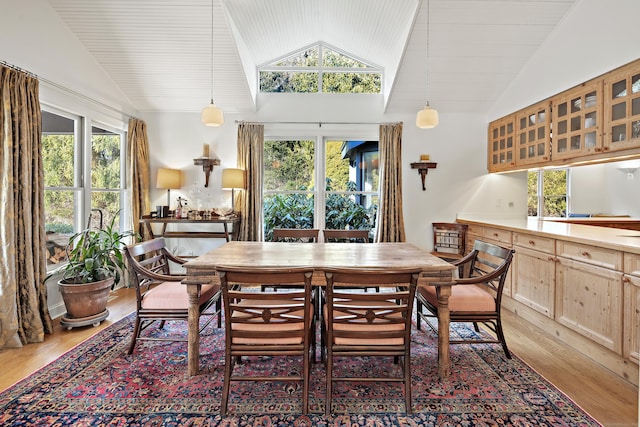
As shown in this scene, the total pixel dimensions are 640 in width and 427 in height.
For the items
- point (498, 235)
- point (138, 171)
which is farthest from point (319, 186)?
point (138, 171)

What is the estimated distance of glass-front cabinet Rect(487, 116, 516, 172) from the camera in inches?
162

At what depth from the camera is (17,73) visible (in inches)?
103

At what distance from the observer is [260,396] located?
1.97m

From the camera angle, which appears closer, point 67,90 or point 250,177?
point 67,90

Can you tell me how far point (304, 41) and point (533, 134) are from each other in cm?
323

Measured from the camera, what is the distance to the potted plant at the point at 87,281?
9.67 feet

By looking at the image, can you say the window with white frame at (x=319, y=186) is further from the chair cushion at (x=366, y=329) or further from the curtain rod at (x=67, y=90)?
the chair cushion at (x=366, y=329)

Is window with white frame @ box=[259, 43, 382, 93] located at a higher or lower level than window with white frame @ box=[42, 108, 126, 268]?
higher

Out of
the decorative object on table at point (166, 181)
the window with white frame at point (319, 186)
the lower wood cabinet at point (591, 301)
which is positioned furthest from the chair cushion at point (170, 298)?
the lower wood cabinet at point (591, 301)

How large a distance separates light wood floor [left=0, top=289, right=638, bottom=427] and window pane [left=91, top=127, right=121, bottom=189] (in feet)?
6.11

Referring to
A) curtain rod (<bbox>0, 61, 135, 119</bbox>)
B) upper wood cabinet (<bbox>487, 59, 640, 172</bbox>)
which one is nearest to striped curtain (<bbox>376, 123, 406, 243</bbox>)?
upper wood cabinet (<bbox>487, 59, 640, 172</bbox>)

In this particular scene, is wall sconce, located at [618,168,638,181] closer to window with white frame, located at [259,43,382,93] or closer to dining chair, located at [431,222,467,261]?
dining chair, located at [431,222,467,261]

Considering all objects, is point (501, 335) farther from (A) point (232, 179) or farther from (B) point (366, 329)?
(A) point (232, 179)

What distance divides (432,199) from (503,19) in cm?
229
